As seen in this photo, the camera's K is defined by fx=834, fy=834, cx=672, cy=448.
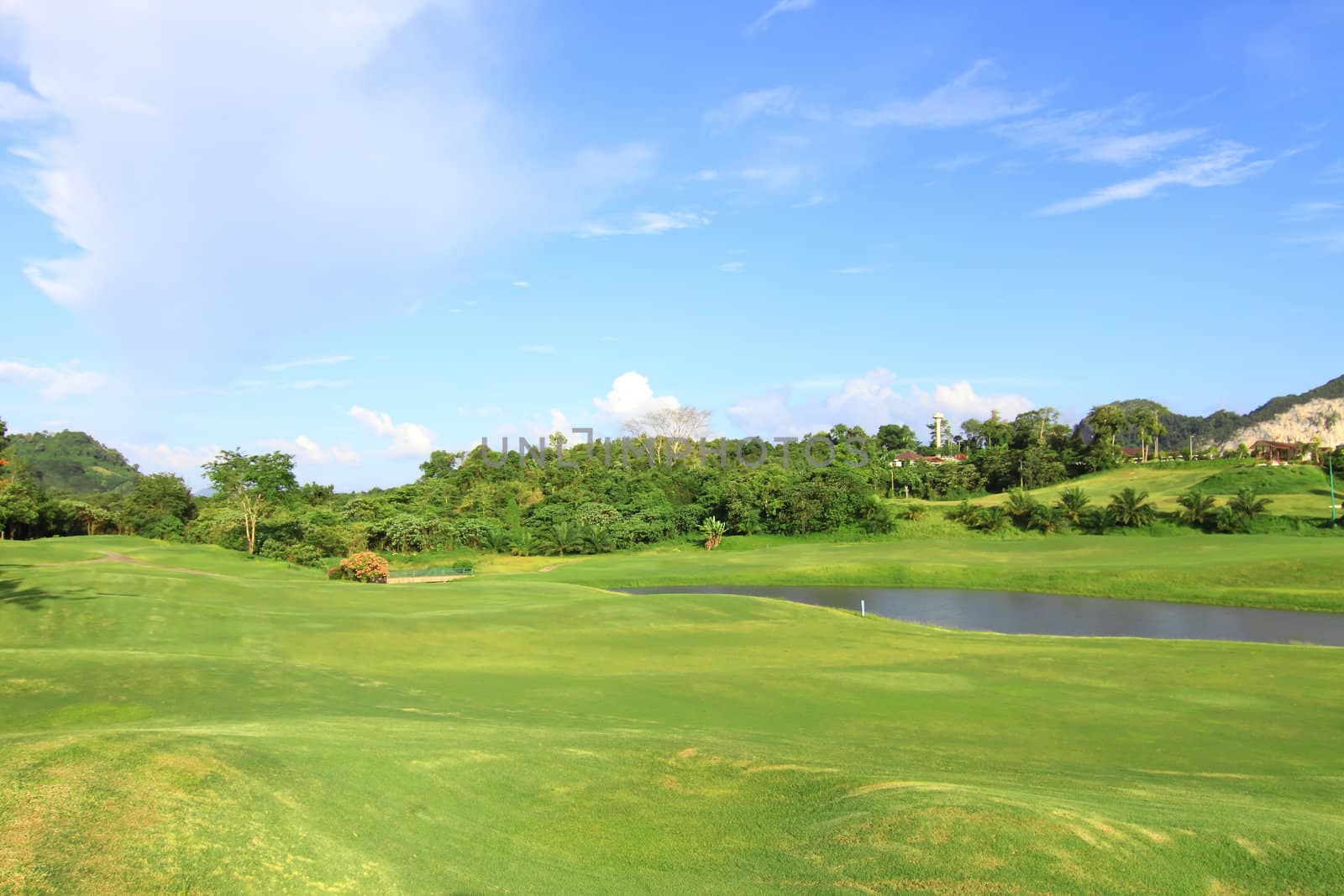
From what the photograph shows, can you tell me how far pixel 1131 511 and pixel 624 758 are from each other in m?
73.1

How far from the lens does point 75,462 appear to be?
178375 mm

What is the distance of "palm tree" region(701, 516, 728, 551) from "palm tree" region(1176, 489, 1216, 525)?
139ft

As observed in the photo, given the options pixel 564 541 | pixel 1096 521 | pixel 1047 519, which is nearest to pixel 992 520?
pixel 1047 519

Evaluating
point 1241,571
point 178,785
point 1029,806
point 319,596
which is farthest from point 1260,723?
point 1241,571

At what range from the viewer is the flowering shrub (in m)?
51.2

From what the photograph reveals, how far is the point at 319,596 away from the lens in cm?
3456

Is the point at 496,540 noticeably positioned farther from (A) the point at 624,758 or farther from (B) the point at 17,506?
(A) the point at 624,758

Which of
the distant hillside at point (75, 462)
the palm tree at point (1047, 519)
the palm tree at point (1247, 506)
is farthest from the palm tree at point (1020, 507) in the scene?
the distant hillside at point (75, 462)

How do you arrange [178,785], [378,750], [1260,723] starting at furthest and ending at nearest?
[1260,723] < [378,750] < [178,785]

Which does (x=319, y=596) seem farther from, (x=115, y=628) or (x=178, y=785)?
(x=178, y=785)

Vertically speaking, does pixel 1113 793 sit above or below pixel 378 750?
below

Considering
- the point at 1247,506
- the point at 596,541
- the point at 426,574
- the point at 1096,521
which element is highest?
the point at 1247,506

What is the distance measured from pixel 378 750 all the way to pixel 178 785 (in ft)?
11.2

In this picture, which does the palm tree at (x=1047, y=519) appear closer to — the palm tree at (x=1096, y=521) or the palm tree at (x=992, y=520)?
the palm tree at (x=1096, y=521)
